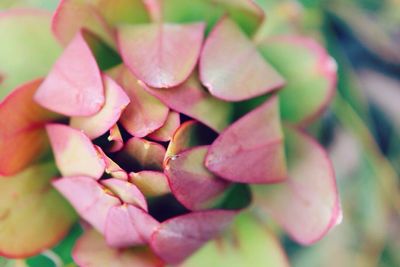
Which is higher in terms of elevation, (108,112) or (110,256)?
(108,112)

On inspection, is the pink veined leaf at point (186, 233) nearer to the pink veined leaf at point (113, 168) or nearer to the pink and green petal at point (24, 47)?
the pink veined leaf at point (113, 168)

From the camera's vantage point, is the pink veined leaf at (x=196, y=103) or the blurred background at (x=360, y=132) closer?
the pink veined leaf at (x=196, y=103)

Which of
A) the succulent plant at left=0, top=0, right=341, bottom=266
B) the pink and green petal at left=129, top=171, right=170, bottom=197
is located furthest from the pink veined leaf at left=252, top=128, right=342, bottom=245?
the pink and green petal at left=129, top=171, right=170, bottom=197

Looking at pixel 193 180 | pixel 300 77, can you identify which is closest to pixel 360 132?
pixel 300 77

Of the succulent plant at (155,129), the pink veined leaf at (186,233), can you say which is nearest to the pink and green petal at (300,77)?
the succulent plant at (155,129)

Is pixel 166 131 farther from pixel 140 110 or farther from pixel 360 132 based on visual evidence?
pixel 360 132

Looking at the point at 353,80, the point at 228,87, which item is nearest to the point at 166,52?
the point at 228,87
